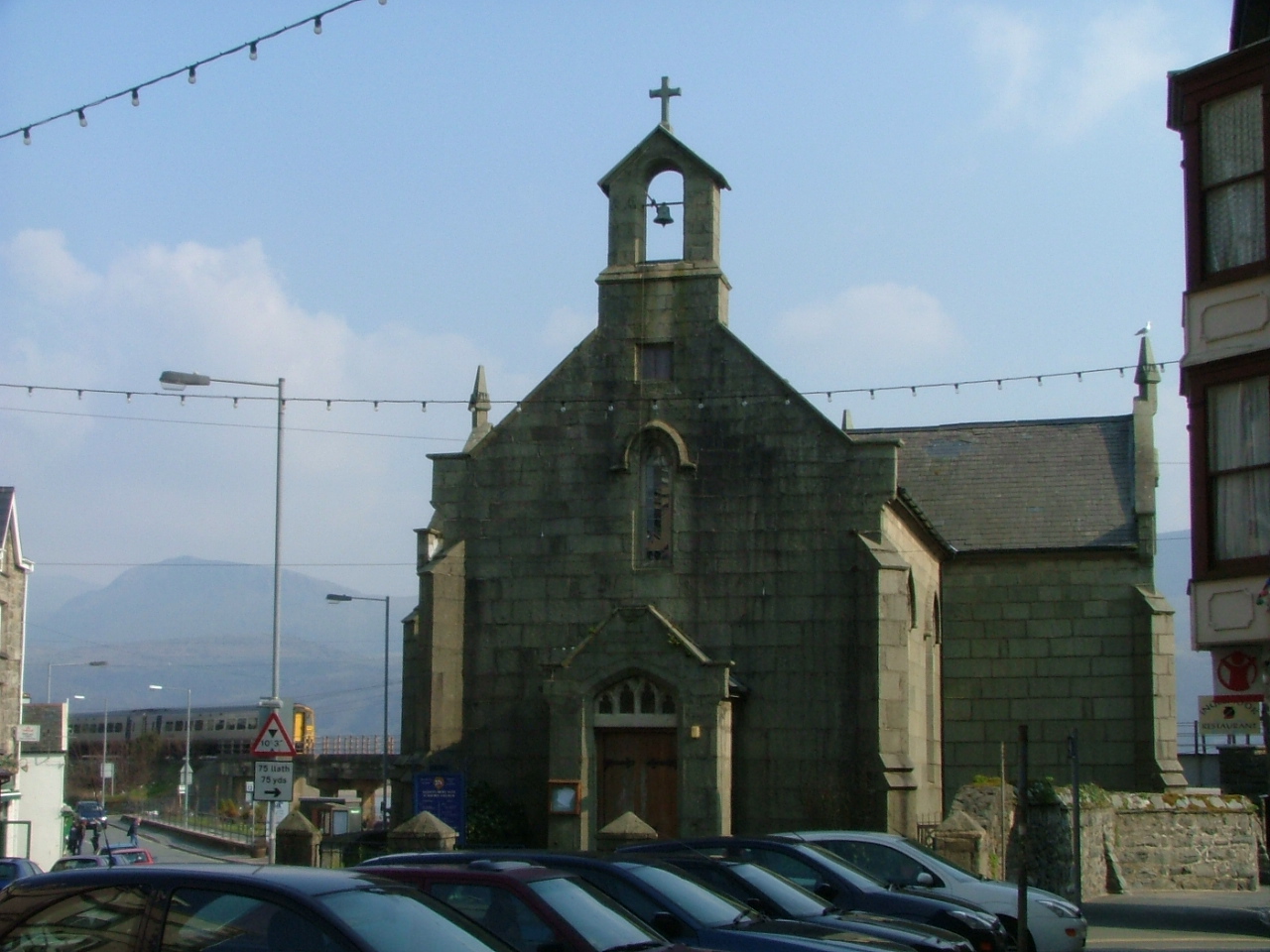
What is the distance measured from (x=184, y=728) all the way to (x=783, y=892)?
8723 cm

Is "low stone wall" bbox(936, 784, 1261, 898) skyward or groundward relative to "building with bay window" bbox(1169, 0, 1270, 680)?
groundward

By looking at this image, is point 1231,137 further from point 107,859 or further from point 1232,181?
point 107,859

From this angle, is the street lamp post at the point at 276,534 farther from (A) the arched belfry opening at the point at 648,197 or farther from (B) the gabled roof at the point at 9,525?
(B) the gabled roof at the point at 9,525

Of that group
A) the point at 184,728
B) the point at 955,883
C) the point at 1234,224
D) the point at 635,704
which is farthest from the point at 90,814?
the point at 1234,224

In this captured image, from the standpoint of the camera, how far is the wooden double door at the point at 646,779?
28.2m

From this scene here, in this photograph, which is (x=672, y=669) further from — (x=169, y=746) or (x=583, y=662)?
(x=169, y=746)

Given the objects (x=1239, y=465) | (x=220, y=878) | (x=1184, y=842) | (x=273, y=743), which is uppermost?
(x=1239, y=465)

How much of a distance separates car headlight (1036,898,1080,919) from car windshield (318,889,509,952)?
33.7 feet

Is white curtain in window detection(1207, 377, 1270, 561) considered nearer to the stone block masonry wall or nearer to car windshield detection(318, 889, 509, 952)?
car windshield detection(318, 889, 509, 952)

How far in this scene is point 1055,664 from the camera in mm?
34875

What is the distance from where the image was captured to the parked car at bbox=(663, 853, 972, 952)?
1434 cm

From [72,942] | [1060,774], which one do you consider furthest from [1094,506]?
[72,942]

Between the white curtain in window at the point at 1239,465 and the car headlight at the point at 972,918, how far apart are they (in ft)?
15.3

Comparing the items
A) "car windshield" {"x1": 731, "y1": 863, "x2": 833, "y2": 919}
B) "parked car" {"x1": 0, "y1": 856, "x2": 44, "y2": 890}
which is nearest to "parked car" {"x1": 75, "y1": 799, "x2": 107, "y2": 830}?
"parked car" {"x1": 0, "y1": 856, "x2": 44, "y2": 890}
